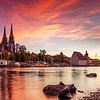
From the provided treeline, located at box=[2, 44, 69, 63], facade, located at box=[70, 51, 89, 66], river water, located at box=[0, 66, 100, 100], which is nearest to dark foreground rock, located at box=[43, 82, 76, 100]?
river water, located at box=[0, 66, 100, 100]

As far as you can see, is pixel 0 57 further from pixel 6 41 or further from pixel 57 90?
pixel 57 90

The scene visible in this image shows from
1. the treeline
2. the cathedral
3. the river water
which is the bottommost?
the river water

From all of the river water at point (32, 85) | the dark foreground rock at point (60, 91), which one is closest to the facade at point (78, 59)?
the river water at point (32, 85)

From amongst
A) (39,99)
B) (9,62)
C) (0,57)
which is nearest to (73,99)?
(39,99)

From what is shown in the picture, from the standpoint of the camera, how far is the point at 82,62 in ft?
652

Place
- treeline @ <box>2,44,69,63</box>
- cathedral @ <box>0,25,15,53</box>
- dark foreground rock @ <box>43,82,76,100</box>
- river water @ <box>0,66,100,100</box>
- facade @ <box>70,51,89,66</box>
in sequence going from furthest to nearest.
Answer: facade @ <box>70,51,89,66</box>
cathedral @ <box>0,25,15,53</box>
treeline @ <box>2,44,69,63</box>
river water @ <box>0,66,100,100</box>
dark foreground rock @ <box>43,82,76,100</box>

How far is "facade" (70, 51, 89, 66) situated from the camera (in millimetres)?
194750

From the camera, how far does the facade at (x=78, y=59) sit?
19475 centimetres

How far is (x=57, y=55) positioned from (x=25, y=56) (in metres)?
51.3

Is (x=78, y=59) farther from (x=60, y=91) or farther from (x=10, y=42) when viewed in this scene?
(x=60, y=91)

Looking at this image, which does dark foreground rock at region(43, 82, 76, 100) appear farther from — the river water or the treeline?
the treeline

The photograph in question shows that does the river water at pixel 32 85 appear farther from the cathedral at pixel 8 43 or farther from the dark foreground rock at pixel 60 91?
the cathedral at pixel 8 43

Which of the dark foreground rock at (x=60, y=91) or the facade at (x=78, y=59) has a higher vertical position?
the facade at (x=78, y=59)

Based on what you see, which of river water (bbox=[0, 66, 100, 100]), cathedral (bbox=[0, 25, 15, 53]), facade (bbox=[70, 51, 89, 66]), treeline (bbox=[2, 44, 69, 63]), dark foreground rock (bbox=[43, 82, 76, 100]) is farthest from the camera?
facade (bbox=[70, 51, 89, 66])
